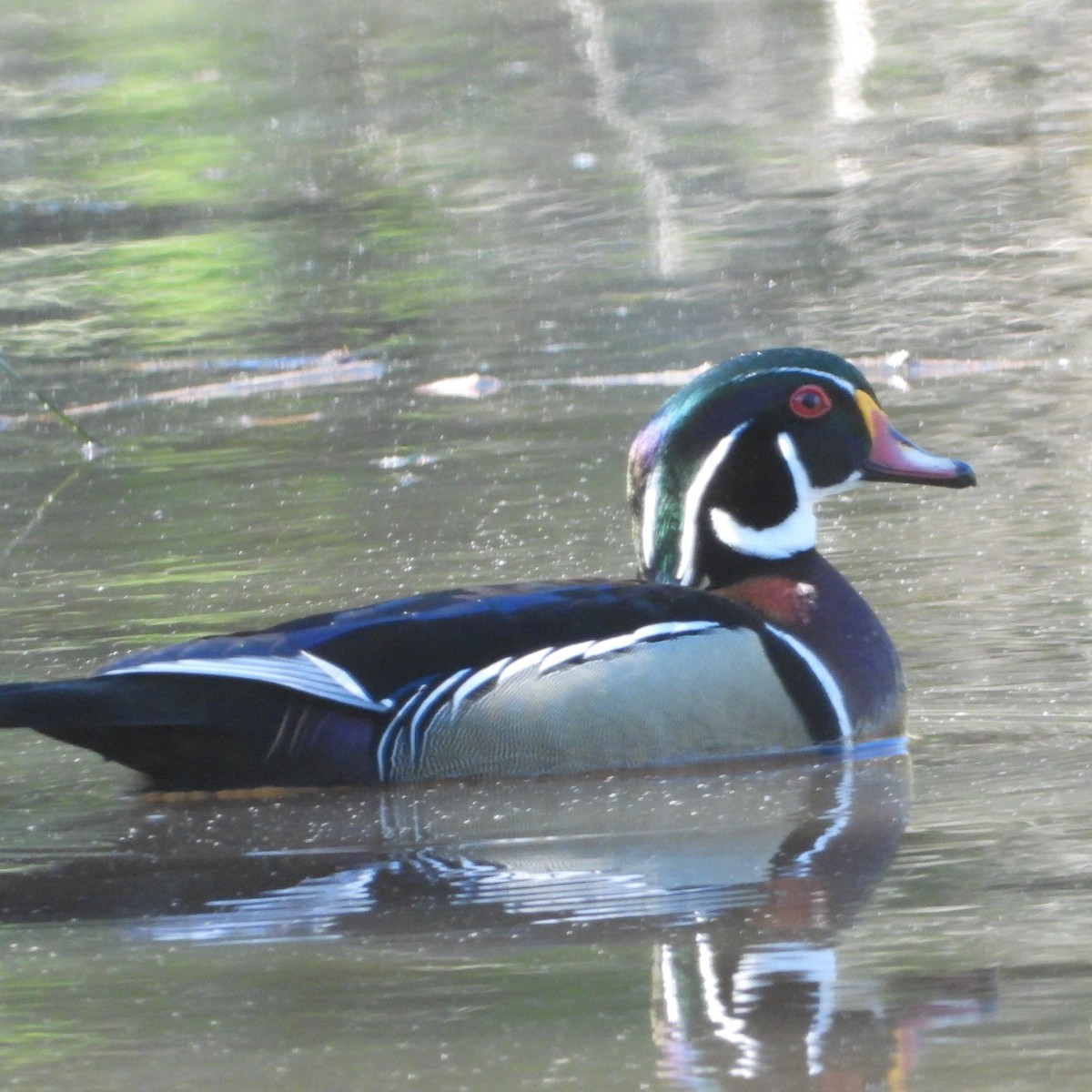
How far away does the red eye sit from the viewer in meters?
7.03

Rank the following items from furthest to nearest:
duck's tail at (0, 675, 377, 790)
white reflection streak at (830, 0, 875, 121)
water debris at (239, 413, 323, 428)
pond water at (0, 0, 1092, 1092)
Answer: white reflection streak at (830, 0, 875, 121)
water debris at (239, 413, 323, 428)
duck's tail at (0, 675, 377, 790)
pond water at (0, 0, 1092, 1092)

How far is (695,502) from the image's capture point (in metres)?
7.00

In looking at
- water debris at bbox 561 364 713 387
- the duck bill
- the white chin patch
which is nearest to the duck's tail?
the white chin patch

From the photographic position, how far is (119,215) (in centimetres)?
1647

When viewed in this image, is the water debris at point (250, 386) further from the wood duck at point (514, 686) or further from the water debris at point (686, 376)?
the wood duck at point (514, 686)

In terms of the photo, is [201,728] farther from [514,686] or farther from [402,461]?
[402,461]

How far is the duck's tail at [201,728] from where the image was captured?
6184 millimetres

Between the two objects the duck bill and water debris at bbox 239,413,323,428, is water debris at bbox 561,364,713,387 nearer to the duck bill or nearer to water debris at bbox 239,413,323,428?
water debris at bbox 239,413,323,428

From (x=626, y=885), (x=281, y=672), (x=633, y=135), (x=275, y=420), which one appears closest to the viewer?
(x=626, y=885)

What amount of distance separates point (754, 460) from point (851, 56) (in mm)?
13889

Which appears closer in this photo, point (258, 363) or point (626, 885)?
point (626, 885)

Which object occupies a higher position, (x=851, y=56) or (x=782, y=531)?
(x=851, y=56)

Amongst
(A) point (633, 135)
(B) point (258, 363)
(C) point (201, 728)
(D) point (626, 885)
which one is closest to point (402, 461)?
(B) point (258, 363)

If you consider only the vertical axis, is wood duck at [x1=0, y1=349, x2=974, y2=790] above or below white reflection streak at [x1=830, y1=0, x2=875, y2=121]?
below
